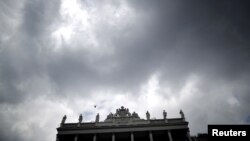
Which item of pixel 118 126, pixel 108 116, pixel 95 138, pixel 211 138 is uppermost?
pixel 108 116

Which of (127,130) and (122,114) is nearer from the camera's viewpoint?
(127,130)

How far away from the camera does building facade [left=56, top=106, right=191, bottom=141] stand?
115 feet

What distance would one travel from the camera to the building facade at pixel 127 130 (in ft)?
115

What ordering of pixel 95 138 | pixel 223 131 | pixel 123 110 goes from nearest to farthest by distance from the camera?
pixel 223 131 → pixel 95 138 → pixel 123 110

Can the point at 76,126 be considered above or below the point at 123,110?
below

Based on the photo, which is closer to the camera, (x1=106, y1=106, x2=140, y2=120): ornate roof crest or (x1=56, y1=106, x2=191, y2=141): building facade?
(x1=56, y1=106, x2=191, y2=141): building facade

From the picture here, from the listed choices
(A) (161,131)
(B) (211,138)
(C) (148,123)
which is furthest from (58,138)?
(B) (211,138)

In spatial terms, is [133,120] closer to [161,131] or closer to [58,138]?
[161,131]

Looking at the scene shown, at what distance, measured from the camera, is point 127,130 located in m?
35.2

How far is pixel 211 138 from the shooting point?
12.3m

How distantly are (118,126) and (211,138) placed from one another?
2568cm

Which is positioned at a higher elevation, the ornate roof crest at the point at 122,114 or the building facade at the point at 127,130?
the ornate roof crest at the point at 122,114

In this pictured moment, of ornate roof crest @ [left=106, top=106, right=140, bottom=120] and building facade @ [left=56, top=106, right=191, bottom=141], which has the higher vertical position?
ornate roof crest @ [left=106, top=106, right=140, bottom=120]

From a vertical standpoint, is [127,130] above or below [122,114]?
below
